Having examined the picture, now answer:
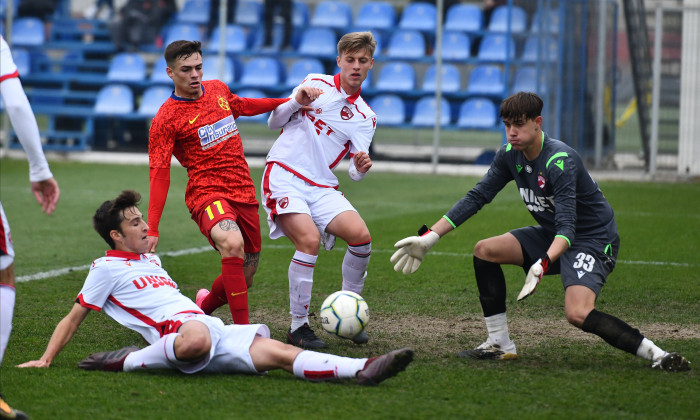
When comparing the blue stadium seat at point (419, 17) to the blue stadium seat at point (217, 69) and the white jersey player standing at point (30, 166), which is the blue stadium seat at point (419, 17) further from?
the white jersey player standing at point (30, 166)

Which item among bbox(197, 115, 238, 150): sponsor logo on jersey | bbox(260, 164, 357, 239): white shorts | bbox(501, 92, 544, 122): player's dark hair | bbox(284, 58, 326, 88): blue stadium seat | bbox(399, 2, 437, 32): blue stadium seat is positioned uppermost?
bbox(399, 2, 437, 32): blue stadium seat

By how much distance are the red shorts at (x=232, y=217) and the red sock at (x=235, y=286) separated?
22 cm

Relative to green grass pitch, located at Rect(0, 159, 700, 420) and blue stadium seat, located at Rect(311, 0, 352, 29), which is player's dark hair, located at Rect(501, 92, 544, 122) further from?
blue stadium seat, located at Rect(311, 0, 352, 29)

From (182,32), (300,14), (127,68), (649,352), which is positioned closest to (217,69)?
(182,32)

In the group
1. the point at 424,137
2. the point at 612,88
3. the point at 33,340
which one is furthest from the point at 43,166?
the point at 424,137

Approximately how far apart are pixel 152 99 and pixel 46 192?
1456 cm

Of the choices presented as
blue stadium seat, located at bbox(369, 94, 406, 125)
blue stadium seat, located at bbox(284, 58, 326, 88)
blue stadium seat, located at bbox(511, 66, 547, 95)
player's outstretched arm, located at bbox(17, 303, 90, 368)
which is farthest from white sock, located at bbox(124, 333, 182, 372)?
blue stadium seat, located at bbox(284, 58, 326, 88)

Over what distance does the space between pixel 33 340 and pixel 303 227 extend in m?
1.71

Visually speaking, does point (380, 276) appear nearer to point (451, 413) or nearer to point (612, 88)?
point (451, 413)

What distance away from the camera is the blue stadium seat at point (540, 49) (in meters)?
15.2

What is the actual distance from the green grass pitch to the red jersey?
0.96 m

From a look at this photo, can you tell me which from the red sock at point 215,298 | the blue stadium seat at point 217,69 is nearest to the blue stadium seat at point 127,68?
the blue stadium seat at point 217,69

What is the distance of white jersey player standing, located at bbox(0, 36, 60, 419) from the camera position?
344 cm

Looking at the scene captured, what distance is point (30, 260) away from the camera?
7.70 meters
